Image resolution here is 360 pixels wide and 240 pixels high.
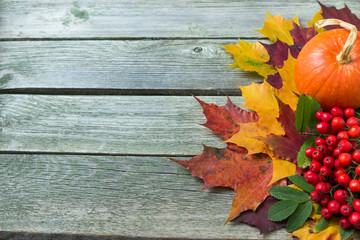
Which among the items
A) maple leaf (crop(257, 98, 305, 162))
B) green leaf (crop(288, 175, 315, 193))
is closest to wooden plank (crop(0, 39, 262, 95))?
maple leaf (crop(257, 98, 305, 162))

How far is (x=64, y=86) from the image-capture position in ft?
3.48

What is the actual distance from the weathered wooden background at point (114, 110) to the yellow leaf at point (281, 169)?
0.12m

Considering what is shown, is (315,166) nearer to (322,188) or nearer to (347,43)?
(322,188)

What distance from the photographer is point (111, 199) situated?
0.88 metres

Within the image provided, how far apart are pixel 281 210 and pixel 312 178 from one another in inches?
3.9

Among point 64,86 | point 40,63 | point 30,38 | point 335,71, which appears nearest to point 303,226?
point 335,71

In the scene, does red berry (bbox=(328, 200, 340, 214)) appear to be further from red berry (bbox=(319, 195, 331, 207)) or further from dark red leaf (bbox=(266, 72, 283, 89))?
dark red leaf (bbox=(266, 72, 283, 89))

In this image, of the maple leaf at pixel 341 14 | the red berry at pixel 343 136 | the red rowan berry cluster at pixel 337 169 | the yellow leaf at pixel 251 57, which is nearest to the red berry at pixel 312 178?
the red rowan berry cluster at pixel 337 169

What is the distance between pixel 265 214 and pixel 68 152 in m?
0.55

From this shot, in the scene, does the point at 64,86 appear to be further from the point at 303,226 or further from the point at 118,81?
the point at 303,226

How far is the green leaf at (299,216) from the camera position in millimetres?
768

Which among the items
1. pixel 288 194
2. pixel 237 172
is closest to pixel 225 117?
pixel 237 172

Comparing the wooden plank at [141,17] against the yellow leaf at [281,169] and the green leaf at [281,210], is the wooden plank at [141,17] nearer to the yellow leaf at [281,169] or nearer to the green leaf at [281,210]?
the yellow leaf at [281,169]

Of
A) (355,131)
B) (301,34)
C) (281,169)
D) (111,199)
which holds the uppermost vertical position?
(301,34)
